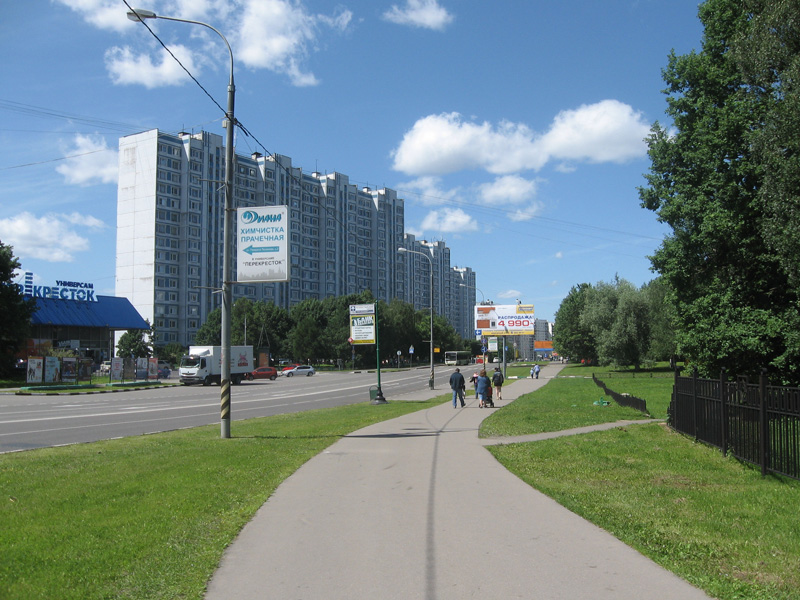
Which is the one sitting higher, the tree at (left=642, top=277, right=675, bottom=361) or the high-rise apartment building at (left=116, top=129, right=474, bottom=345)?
the high-rise apartment building at (left=116, top=129, right=474, bottom=345)

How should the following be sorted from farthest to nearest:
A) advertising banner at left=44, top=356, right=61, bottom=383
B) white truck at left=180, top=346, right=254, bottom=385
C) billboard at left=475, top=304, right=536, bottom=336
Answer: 1. billboard at left=475, top=304, right=536, bottom=336
2. white truck at left=180, top=346, right=254, bottom=385
3. advertising banner at left=44, top=356, right=61, bottom=383

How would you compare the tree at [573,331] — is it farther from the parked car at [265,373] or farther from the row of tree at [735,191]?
the row of tree at [735,191]

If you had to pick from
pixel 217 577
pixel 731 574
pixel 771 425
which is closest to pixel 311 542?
pixel 217 577

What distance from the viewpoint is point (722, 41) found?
19.0 m

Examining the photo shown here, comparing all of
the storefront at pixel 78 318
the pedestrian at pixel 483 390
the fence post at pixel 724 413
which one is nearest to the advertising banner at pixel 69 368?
the storefront at pixel 78 318

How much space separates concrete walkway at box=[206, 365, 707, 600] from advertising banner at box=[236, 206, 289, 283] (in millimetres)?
7342

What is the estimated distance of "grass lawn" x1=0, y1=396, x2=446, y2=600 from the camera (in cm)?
495

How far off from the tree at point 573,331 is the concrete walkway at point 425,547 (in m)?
90.6

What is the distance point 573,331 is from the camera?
348 ft

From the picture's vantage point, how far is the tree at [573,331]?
9994cm

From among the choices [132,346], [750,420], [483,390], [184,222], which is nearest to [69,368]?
[132,346]

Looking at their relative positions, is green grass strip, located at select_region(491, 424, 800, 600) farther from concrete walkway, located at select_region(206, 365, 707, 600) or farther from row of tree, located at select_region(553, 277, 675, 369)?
row of tree, located at select_region(553, 277, 675, 369)

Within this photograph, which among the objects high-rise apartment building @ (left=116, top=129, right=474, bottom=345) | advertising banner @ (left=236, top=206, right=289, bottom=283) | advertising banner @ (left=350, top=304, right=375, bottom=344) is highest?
high-rise apartment building @ (left=116, top=129, right=474, bottom=345)

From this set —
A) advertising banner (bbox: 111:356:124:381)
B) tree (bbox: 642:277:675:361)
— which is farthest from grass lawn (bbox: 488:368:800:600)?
tree (bbox: 642:277:675:361)
